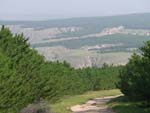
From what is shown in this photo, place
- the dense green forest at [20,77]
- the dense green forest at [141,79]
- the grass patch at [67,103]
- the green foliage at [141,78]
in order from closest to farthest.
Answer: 1. the dense green forest at [20,77]
2. the green foliage at [141,78]
3. the dense green forest at [141,79]
4. the grass patch at [67,103]

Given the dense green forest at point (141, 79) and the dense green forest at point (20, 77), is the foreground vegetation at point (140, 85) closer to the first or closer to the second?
the dense green forest at point (141, 79)

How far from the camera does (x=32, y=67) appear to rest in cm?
5400

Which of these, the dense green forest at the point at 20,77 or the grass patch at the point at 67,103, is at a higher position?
the dense green forest at the point at 20,77

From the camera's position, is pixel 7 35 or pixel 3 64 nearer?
pixel 3 64

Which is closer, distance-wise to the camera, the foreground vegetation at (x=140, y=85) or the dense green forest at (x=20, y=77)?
the dense green forest at (x=20, y=77)

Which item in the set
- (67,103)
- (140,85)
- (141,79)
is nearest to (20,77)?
(141,79)

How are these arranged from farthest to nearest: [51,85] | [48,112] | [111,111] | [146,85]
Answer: [51,85], [111,111], [146,85], [48,112]

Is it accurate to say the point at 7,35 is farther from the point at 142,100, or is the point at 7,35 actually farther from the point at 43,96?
the point at 142,100

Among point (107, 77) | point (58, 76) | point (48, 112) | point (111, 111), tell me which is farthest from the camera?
point (107, 77)

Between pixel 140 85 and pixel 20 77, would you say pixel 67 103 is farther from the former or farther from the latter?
pixel 20 77

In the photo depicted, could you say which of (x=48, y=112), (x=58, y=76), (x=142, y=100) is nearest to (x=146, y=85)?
(x=142, y=100)

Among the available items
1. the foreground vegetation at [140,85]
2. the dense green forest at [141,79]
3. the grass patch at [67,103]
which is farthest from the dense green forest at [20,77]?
the dense green forest at [141,79]

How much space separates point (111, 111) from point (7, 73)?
43.7ft

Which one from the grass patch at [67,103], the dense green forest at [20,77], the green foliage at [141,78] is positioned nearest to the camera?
the dense green forest at [20,77]
